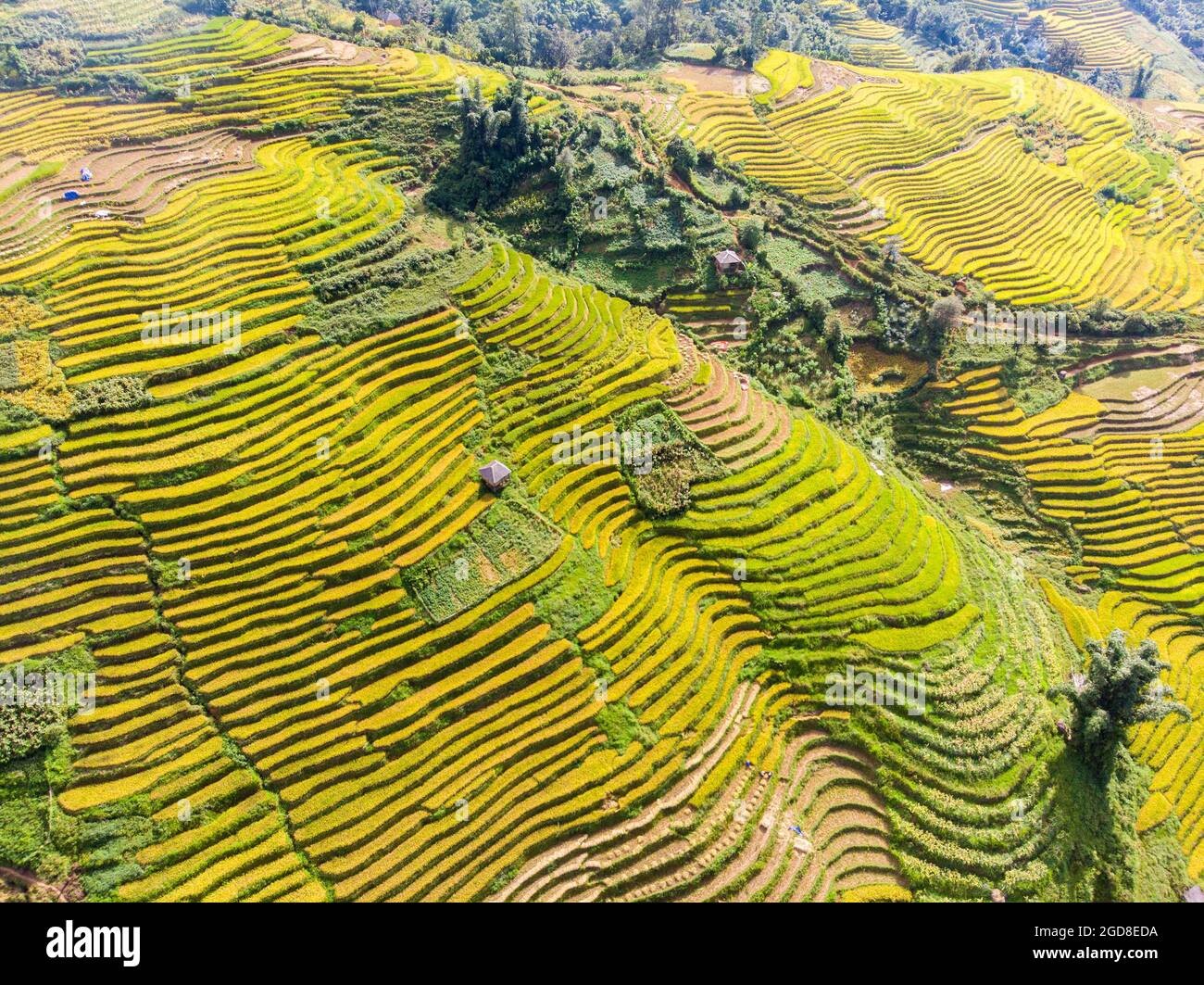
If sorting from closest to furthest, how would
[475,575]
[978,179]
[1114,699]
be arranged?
[1114,699], [475,575], [978,179]

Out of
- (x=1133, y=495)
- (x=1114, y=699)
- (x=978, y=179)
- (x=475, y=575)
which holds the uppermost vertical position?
(x=978, y=179)

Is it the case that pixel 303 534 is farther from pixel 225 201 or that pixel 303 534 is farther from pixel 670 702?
pixel 225 201

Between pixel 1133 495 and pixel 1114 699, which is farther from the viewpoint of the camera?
pixel 1133 495

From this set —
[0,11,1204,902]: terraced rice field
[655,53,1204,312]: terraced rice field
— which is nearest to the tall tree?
[0,11,1204,902]: terraced rice field

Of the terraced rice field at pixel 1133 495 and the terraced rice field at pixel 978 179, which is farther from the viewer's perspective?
the terraced rice field at pixel 978 179

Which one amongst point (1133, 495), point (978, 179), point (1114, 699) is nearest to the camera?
point (1114, 699)

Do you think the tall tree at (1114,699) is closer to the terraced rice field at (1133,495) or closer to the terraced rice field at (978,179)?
the terraced rice field at (1133,495)

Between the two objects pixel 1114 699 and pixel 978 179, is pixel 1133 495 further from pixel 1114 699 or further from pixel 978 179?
pixel 978 179

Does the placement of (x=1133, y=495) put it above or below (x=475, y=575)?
above

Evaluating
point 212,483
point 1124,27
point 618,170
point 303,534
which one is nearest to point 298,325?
point 212,483

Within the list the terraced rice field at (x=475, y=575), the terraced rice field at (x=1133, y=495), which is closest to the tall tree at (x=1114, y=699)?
the terraced rice field at (x=475, y=575)

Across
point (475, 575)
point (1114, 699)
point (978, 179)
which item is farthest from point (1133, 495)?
point (475, 575)
